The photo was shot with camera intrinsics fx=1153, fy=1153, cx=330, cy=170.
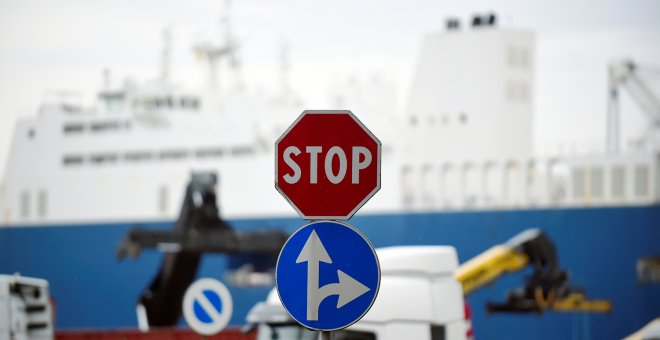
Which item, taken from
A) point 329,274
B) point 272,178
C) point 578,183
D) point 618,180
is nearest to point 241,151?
point 272,178

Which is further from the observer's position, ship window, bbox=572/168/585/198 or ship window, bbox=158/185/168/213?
ship window, bbox=158/185/168/213

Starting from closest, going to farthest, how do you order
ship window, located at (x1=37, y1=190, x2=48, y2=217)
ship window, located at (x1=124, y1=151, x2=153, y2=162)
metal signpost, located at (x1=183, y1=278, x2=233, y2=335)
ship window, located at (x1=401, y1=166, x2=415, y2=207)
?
metal signpost, located at (x1=183, y1=278, x2=233, y2=335)
ship window, located at (x1=401, y1=166, x2=415, y2=207)
ship window, located at (x1=124, y1=151, x2=153, y2=162)
ship window, located at (x1=37, y1=190, x2=48, y2=217)

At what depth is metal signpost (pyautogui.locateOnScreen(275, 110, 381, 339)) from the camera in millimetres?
3809

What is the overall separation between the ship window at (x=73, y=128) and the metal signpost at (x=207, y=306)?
13.5 meters

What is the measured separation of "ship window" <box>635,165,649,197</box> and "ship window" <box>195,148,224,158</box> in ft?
22.1

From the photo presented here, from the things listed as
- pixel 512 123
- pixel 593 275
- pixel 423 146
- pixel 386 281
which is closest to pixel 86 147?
pixel 423 146

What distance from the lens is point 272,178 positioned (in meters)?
19.0

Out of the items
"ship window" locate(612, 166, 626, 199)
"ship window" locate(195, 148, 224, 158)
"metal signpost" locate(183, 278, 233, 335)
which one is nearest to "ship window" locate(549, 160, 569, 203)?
"ship window" locate(612, 166, 626, 199)

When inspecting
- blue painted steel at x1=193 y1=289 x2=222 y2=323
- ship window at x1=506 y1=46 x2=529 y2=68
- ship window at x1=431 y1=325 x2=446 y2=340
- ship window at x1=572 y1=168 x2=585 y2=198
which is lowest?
ship window at x1=431 y1=325 x2=446 y2=340

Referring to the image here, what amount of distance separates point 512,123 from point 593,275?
390cm

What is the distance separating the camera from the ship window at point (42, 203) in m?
20.3

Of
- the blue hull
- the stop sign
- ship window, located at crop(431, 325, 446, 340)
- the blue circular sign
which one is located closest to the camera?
the blue circular sign

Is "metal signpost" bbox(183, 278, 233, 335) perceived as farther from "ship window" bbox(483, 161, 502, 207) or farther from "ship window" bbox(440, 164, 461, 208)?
"ship window" bbox(440, 164, 461, 208)

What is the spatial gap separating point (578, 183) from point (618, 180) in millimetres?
615
